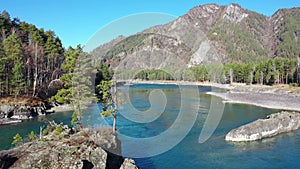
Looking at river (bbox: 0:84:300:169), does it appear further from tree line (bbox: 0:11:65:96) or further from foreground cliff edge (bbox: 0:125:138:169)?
tree line (bbox: 0:11:65:96)

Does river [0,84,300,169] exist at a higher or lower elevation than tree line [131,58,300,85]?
lower

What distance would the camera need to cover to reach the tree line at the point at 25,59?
46.9 meters

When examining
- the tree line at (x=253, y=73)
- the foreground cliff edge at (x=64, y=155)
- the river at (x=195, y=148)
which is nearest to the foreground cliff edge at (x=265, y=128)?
the river at (x=195, y=148)

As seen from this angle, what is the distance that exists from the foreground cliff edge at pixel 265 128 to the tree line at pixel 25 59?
126ft

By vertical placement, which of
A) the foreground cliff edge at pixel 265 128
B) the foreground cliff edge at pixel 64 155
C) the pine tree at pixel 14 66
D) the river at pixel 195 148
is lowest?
the river at pixel 195 148

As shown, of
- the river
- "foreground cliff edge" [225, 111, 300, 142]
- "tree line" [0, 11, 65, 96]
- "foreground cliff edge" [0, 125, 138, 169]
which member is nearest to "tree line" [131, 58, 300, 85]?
"foreground cliff edge" [225, 111, 300, 142]

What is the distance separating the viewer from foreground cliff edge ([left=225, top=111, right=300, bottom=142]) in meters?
29.8

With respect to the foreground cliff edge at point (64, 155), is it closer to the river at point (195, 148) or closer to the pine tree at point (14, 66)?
the river at point (195, 148)

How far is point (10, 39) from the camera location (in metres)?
48.5

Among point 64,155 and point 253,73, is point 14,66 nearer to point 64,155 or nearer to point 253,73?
point 64,155

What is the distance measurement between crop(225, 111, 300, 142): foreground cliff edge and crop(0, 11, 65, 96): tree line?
3848cm

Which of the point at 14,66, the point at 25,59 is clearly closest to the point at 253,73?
the point at 25,59

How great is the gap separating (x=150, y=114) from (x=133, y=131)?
13501 millimetres

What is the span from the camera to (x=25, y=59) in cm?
5347
